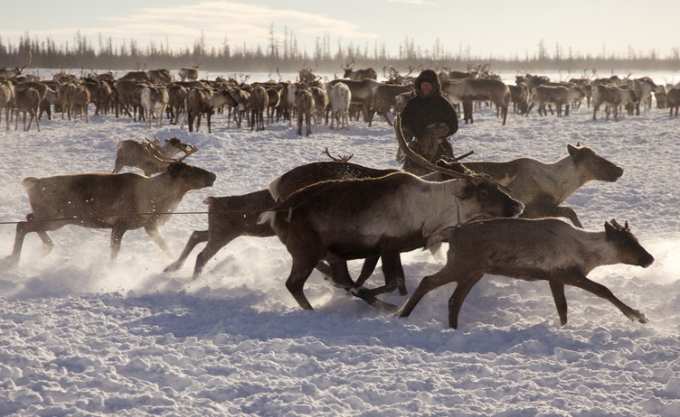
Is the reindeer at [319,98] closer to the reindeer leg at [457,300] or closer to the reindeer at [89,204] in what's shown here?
the reindeer at [89,204]

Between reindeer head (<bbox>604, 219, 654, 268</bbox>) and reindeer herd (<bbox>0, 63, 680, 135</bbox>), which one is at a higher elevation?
reindeer herd (<bbox>0, 63, 680, 135</bbox>)

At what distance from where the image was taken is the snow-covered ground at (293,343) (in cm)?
430

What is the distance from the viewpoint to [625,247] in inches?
233

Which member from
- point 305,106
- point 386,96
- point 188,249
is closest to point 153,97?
point 305,106

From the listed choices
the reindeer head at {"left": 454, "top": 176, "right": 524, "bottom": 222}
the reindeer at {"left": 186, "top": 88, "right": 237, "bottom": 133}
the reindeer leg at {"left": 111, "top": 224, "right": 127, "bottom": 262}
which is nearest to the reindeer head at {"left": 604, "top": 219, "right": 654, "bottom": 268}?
the reindeer head at {"left": 454, "top": 176, "right": 524, "bottom": 222}

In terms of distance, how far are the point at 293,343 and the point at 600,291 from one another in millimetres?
2122

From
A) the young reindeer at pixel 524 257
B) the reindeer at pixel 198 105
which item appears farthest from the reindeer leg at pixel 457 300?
the reindeer at pixel 198 105

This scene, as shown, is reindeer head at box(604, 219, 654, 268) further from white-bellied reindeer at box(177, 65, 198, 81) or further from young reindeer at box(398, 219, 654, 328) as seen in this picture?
white-bellied reindeer at box(177, 65, 198, 81)

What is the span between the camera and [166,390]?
4457 millimetres

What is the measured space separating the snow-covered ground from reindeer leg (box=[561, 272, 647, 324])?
0.31 feet

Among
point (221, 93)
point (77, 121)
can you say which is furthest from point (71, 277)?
point (77, 121)

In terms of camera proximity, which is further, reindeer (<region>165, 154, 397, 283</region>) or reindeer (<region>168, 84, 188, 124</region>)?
reindeer (<region>168, 84, 188, 124</region>)

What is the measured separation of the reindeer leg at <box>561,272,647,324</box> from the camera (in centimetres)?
570

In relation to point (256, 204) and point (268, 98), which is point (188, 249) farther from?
point (268, 98)
